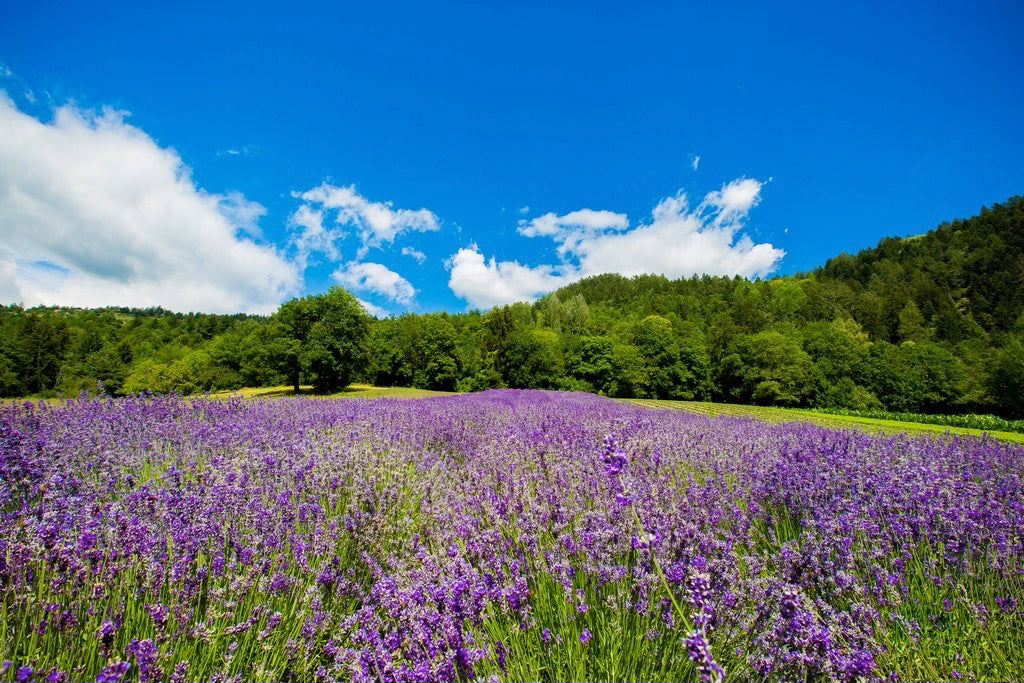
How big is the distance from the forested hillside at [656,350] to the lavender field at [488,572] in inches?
1376

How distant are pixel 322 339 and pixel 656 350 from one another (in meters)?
33.8

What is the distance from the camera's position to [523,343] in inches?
1602

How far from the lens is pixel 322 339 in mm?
35969

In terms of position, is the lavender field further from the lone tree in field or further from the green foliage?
the green foliage

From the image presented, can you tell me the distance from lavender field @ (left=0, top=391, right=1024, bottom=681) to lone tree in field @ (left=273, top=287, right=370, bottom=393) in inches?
1320

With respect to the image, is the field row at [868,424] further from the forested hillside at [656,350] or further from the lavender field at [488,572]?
the forested hillside at [656,350]

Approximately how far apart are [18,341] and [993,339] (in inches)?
4107

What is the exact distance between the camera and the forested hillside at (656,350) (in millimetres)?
37844

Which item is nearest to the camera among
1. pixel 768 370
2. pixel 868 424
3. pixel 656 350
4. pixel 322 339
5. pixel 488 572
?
pixel 488 572

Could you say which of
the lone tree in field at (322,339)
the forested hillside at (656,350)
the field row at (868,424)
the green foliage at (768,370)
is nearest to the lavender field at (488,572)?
the field row at (868,424)

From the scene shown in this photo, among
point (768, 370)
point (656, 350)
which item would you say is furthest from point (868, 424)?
point (656, 350)

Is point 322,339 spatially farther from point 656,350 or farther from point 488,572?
point 488,572

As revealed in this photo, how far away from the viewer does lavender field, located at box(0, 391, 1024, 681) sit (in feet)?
5.77

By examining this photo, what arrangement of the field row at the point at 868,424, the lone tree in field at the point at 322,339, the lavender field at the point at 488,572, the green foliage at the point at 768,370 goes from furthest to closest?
the green foliage at the point at 768,370 < the lone tree in field at the point at 322,339 < the field row at the point at 868,424 < the lavender field at the point at 488,572
